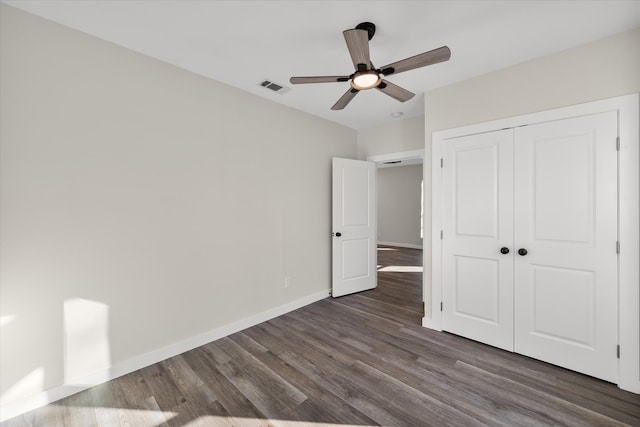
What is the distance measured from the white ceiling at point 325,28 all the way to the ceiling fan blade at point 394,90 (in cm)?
39

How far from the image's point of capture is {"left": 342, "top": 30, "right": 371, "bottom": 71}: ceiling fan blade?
1.56 metres

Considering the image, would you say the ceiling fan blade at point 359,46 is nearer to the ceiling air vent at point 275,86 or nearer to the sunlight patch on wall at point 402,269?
the ceiling air vent at point 275,86

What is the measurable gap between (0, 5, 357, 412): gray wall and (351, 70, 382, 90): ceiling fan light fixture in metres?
1.52

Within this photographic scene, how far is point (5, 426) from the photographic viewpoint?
170 cm

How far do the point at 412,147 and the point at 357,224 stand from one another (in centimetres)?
139

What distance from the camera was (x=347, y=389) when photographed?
2023mm

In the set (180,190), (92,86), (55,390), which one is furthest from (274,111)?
(55,390)

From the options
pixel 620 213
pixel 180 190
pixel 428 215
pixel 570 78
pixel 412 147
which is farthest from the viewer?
pixel 412 147

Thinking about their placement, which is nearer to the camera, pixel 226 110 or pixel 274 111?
pixel 226 110

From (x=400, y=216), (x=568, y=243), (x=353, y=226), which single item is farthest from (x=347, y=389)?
(x=400, y=216)

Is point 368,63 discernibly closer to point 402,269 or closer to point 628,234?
point 628,234

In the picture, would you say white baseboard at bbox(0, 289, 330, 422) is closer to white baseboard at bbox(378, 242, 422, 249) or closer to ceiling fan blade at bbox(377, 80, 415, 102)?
ceiling fan blade at bbox(377, 80, 415, 102)

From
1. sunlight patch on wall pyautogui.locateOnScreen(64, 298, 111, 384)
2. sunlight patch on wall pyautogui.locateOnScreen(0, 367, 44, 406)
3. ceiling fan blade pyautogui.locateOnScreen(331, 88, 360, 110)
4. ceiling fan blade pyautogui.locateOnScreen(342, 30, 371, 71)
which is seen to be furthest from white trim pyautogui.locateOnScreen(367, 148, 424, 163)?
sunlight patch on wall pyautogui.locateOnScreen(0, 367, 44, 406)

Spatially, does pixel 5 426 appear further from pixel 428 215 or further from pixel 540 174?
pixel 540 174
